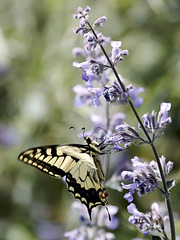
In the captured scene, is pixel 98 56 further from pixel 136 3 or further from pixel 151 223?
pixel 136 3

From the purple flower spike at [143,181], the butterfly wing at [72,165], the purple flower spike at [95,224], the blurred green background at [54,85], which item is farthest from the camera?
the blurred green background at [54,85]

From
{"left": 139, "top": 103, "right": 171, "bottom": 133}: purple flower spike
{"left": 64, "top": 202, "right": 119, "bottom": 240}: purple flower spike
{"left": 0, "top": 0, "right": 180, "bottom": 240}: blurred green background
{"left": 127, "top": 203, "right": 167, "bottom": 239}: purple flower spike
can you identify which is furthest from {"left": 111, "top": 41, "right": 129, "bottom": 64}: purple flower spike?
{"left": 0, "top": 0, "right": 180, "bottom": 240}: blurred green background

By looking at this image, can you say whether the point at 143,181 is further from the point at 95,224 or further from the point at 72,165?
the point at 95,224

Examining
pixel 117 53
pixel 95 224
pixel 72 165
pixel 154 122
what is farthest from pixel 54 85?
pixel 154 122

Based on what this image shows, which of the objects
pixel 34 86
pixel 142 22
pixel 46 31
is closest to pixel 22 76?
pixel 34 86

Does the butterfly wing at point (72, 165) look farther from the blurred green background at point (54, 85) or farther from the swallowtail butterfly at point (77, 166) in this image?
the blurred green background at point (54, 85)

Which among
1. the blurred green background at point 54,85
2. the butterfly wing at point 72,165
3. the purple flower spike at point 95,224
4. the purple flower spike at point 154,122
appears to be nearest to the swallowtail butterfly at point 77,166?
the butterfly wing at point 72,165
